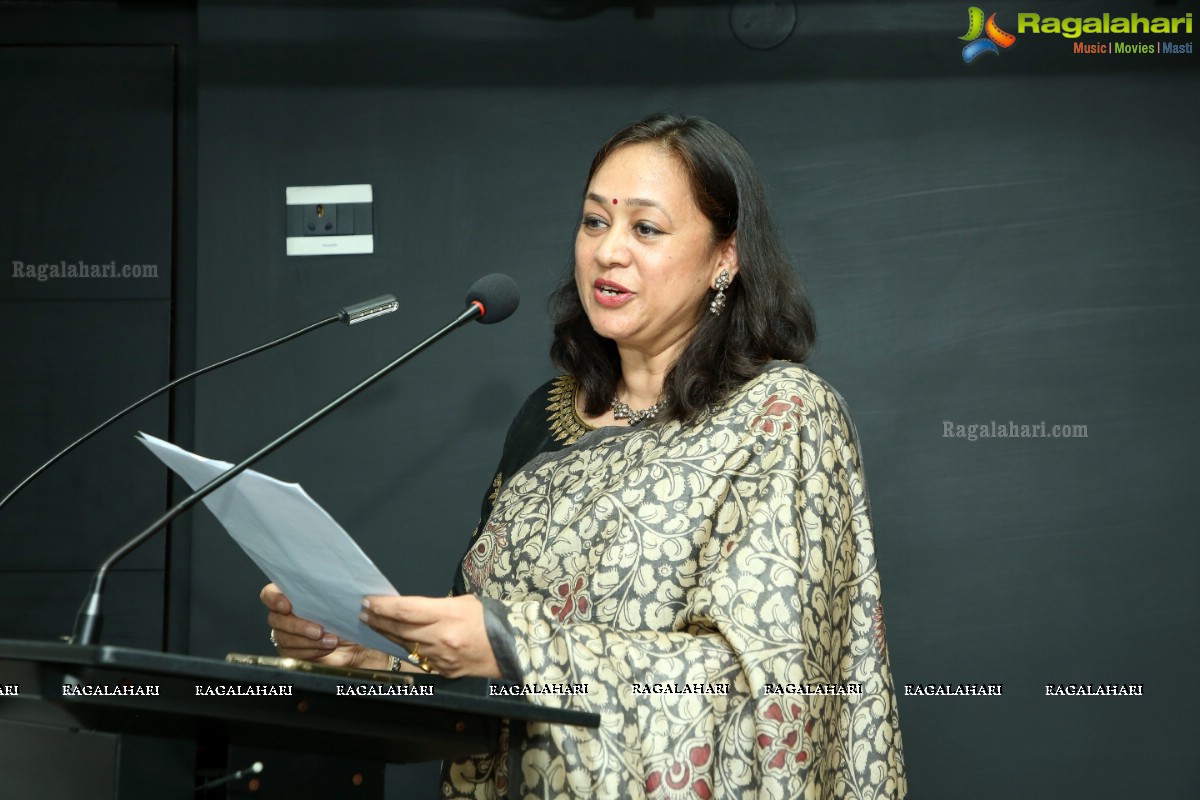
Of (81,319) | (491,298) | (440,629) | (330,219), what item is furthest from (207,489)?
(81,319)

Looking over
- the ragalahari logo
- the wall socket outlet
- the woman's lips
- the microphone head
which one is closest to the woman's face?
the woman's lips

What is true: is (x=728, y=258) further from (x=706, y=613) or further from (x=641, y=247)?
(x=706, y=613)

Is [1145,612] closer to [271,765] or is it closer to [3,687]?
[271,765]

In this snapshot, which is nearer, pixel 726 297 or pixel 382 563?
pixel 726 297

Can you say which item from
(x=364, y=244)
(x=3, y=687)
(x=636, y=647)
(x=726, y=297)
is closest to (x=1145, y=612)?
(x=726, y=297)

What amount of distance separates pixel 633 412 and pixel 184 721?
3.31ft

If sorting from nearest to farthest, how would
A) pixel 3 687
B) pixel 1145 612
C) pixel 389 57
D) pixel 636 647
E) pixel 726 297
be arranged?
pixel 3 687
pixel 636 647
pixel 726 297
pixel 1145 612
pixel 389 57

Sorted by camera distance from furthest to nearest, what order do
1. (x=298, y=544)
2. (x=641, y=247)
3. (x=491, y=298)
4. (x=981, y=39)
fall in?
(x=981, y=39) < (x=641, y=247) < (x=491, y=298) < (x=298, y=544)

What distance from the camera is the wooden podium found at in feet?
3.53

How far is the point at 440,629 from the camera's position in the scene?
1.41m

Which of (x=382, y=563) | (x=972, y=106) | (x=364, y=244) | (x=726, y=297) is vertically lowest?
(x=382, y=563)

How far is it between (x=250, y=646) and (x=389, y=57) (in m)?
1.45

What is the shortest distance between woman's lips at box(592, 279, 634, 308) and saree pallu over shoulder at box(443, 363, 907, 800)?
0.21 meters

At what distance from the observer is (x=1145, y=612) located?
2.83m
